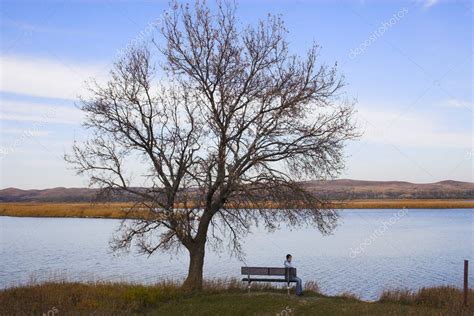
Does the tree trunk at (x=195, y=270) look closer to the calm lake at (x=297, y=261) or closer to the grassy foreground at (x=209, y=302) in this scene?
the grassy foreground at (x=209, y=302)

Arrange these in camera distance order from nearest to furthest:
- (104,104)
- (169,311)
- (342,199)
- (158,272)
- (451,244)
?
1. (169,311)
2. (342,199)
3. (104,104)
4. (158,272)
5. (451,244)

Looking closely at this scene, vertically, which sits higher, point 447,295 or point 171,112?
point 171,112

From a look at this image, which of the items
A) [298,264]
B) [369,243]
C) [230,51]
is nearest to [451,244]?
[369,243]

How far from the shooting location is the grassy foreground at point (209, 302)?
15.2 m

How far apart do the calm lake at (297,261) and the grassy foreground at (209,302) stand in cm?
309

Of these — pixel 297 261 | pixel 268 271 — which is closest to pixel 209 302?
pixel 268 271

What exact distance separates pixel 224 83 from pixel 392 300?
973cm

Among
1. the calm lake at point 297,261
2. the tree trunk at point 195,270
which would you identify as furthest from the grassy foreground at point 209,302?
the calm lake at point 297,261

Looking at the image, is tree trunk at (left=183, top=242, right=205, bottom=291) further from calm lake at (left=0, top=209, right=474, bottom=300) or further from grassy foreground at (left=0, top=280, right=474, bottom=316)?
calm lake at (left=0, top=209, right=474, bottom=300)

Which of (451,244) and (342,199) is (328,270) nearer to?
(342,199)

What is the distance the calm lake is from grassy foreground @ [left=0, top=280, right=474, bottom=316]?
3.09 metres

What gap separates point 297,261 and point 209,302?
50.7ft

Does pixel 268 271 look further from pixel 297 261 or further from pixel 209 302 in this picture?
pixel 297 261

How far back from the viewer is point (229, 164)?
18312mm
